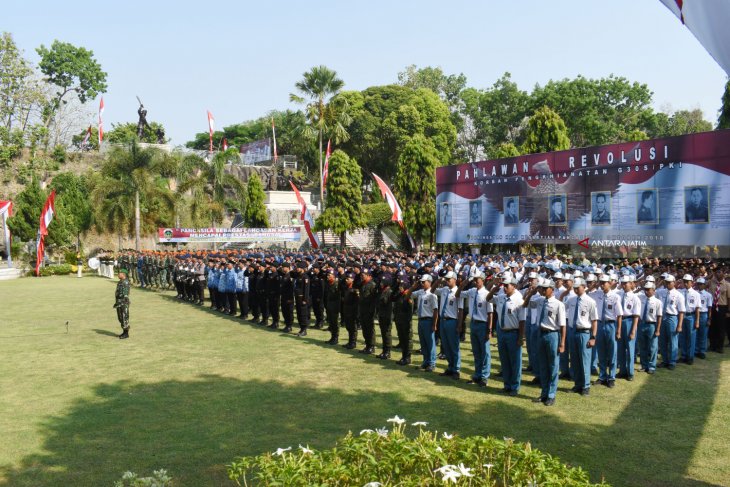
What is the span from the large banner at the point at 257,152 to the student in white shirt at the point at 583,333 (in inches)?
2467

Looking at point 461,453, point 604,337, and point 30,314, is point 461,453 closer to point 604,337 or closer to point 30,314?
point 604,337

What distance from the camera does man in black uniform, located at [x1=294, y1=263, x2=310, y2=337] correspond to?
15602 millimetres

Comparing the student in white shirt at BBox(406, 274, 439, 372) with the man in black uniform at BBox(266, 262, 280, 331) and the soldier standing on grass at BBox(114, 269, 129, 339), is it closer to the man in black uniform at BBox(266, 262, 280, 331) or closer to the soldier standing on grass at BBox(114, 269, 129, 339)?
the man in black uniform at BBox(266, 262, 280, 331)

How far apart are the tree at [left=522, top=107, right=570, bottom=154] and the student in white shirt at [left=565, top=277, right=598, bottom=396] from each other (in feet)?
95.2

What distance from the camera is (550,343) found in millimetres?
9102

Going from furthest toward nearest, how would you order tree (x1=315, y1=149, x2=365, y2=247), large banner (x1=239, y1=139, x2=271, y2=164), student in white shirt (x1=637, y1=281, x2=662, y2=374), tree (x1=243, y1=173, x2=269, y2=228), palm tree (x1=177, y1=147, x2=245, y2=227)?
large banner (x1=239, y1=139, x2=271, y2=164) → tree (x1=243, y1=173, x2=269, y2=228) → palm tree (x1=177, y1=147, x2=245, y2=227) → tree (x1=315, y1=149, x2=365, y2=247) → student in white shirt (x1=637, y1=281, x2=662, y2=374)

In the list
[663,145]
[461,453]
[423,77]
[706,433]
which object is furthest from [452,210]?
[423,77]

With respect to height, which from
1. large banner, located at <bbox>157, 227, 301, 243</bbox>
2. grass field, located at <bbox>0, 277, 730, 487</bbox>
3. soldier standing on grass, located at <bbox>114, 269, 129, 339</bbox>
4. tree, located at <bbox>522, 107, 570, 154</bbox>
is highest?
tree, located at <bbox>522, 107, 570, 154</bbox>

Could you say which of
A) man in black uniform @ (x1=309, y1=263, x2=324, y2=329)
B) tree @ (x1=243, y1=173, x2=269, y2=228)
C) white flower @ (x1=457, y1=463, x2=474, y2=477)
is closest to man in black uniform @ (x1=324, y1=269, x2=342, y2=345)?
man in black uniform @ (x1=309, y1=263, x2=324, y2=329)

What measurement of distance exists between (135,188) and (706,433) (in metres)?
38.3

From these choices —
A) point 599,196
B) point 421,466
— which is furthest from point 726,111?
point 421,466

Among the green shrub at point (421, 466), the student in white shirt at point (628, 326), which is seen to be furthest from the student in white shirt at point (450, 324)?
the green shrub at point (421, 466)

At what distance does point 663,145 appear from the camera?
23234 millimetres

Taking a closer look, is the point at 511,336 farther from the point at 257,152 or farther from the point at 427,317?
the point at 257,152
